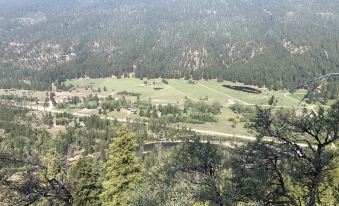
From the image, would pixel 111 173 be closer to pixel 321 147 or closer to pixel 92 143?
pixel 321 147

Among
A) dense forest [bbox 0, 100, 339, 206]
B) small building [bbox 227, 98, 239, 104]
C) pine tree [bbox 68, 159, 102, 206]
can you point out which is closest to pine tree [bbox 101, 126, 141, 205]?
dense forest [bbox 0, 100, 339, 206]

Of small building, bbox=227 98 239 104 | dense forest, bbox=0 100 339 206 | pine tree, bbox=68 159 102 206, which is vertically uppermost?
dense forest, bbox=0 100 339 206

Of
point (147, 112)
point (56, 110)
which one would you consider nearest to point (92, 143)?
point (147, 112)

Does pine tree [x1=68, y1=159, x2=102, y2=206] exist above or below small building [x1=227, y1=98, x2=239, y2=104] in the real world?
above

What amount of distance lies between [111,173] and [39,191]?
23.5 m

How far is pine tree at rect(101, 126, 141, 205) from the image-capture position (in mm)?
41406

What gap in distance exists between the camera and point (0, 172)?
1759 cm

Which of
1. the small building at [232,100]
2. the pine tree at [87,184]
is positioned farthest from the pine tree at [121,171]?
the small building at [232,100]

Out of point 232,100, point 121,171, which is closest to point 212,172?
point 121,171

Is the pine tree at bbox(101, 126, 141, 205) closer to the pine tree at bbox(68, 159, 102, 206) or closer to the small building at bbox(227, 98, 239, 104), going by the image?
the pine tree at bbox(68, 159, 102, 206)

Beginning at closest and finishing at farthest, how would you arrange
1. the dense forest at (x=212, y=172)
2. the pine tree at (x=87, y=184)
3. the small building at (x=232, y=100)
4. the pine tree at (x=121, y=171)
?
the dense forest at (x=212, y=172) → the pine tree at (x=87, y=184) → the pine tree at (x=121, y=171) → the small building at (x=232, y=100)

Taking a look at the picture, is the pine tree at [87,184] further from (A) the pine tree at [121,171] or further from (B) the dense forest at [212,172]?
(A) the pine tree at [121,171]

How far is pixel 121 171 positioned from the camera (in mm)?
42656

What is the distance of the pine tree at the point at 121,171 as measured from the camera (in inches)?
1630
